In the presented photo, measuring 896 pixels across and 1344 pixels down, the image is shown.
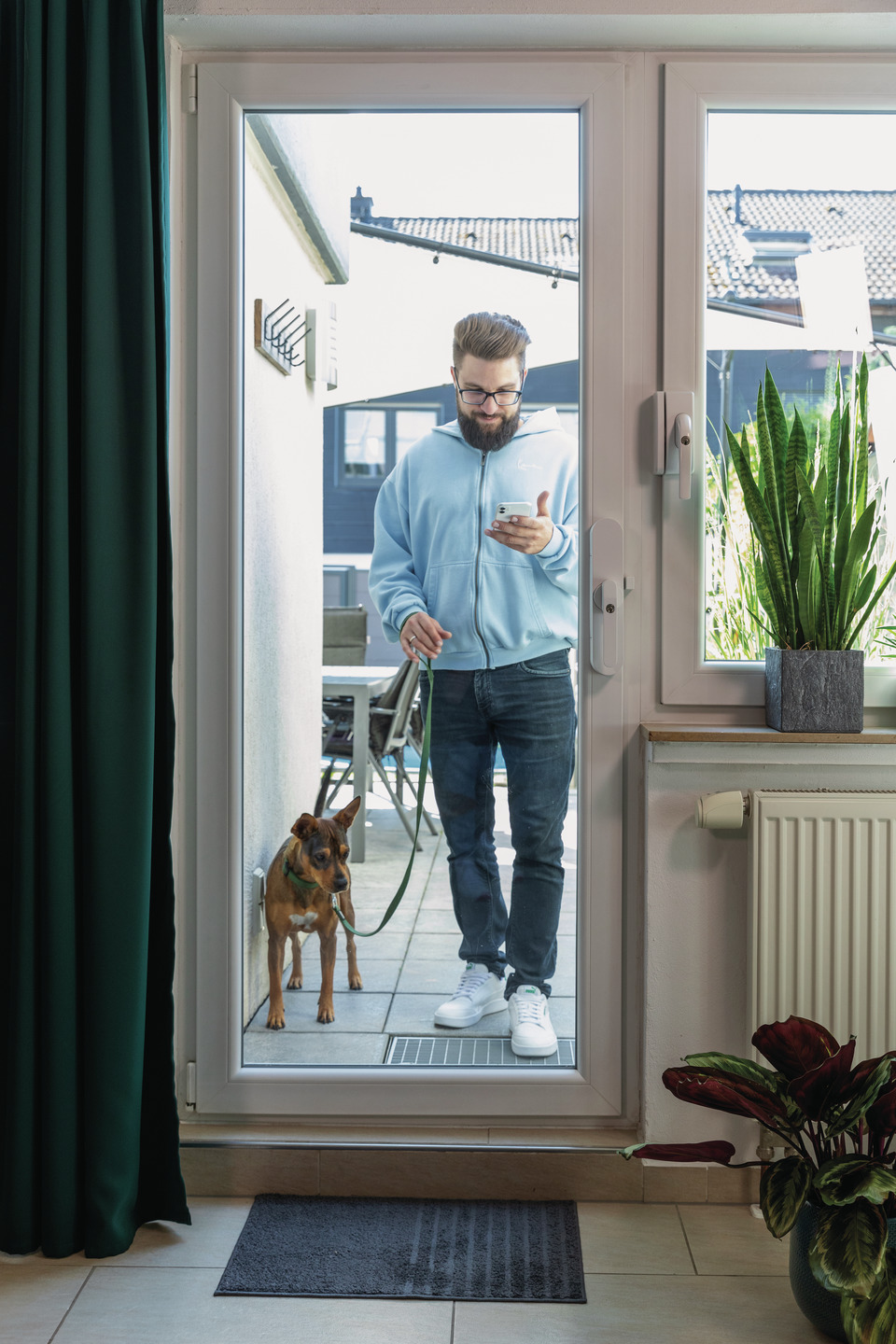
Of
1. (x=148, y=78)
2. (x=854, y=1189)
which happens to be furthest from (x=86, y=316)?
(x=854, y=1189)

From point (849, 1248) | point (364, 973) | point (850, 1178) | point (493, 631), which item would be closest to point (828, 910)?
point (850, 1178)

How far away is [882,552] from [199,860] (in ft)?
4.89

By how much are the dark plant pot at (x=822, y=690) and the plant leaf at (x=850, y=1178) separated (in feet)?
2.45

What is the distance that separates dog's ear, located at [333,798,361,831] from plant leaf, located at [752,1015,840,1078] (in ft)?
3.03

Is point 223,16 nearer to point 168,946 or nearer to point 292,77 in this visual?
point 292,77

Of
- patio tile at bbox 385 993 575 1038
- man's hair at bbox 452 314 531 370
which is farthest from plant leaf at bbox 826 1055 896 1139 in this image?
man's hair at bbox 452 314 531 370

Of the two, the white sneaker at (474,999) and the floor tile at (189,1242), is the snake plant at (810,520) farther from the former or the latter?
the floor tile at (189,1242)

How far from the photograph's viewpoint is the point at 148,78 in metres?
1.93

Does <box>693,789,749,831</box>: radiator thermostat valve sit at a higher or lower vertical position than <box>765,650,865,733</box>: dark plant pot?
lower

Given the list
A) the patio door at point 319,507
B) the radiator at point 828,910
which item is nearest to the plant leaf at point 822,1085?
the radiator at point 828,910

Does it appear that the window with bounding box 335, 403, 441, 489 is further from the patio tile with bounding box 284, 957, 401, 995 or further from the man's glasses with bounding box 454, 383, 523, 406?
the patio tile with bounding box 284, 957, 401, 995

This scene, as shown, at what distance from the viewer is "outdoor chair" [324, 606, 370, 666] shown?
89.6 inches

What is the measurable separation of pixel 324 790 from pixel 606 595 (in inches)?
28.5

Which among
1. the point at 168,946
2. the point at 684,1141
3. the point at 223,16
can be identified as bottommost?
the point at 684,1141
